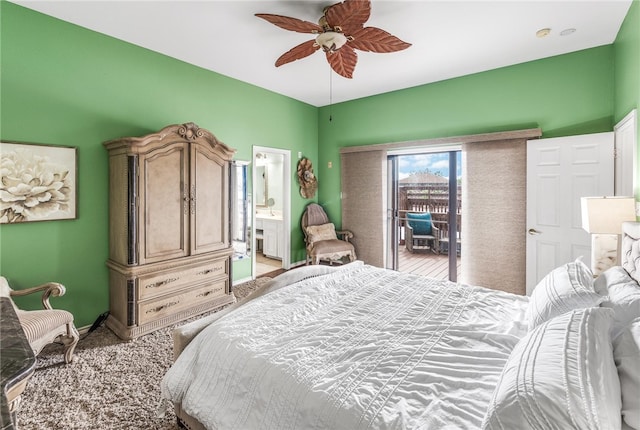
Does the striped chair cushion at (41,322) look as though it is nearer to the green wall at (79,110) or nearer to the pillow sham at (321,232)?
the green wall at (79,110)

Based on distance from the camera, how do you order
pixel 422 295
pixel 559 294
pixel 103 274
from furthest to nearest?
pixel 103 274 → pixel 422 295 → pixel 559 294

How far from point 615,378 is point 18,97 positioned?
13.2ft

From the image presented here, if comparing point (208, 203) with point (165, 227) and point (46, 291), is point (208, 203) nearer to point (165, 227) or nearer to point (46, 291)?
point (165, 227)

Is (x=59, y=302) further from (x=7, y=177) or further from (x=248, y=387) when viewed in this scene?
(x=248, y=387)

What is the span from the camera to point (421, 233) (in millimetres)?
5055

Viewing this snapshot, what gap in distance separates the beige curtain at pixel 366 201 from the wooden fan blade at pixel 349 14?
8.58 ft

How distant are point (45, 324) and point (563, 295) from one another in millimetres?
3295

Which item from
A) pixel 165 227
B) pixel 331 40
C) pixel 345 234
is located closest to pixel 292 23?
pixel 331 40

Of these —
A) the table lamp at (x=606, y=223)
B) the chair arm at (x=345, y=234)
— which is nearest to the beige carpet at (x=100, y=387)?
the chair arm at (x=345, y=234)

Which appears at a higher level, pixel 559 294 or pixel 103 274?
pixel 559 294

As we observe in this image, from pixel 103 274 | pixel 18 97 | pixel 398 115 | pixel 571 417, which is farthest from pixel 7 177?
pixel 398 115

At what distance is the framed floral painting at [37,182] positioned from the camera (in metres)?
2.42

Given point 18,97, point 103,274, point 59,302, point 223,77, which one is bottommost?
point 59,302

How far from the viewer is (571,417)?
75cm
